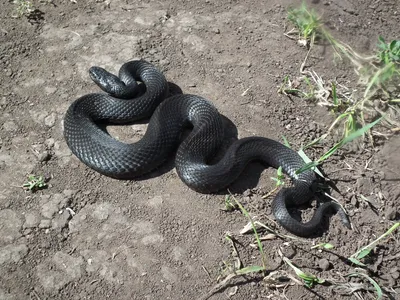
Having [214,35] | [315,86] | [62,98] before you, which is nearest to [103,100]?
[62,98]

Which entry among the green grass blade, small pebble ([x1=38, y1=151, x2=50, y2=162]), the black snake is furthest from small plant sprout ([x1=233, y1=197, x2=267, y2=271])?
small pebble ([x1=38, y1=151, x2=50, y2=162])

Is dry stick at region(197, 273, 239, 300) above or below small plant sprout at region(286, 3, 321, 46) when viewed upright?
below

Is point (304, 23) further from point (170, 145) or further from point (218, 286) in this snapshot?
point (218, 286)

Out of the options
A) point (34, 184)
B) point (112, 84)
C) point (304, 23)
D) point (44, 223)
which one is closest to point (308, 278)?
point (44, 223)

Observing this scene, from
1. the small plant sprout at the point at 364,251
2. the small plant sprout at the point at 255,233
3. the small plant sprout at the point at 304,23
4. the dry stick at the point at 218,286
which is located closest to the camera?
the dry stick at the point at 218,286

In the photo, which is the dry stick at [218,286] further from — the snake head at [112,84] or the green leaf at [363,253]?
the snake head at [112,84]

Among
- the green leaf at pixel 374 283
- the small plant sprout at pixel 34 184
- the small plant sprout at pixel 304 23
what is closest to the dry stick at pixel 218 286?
the green leaf at pixel 374 283

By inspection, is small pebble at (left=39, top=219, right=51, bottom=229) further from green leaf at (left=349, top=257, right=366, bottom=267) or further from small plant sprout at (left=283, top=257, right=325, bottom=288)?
green leaf at (left=349, top=257, right=366, bottom=267)
